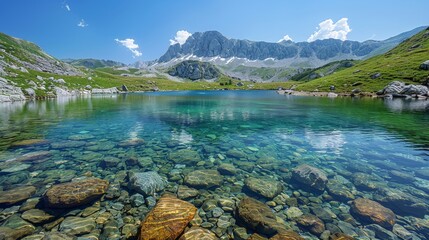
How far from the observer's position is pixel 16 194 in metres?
11.5

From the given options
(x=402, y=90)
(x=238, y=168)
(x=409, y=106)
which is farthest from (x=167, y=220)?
(x=402, y=90)

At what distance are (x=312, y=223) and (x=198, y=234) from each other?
18.4 feet

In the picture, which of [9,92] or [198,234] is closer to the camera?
[198,234]

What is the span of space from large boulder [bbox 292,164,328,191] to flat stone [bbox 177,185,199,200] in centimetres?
734

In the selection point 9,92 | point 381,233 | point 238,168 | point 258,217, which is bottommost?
point 381,233

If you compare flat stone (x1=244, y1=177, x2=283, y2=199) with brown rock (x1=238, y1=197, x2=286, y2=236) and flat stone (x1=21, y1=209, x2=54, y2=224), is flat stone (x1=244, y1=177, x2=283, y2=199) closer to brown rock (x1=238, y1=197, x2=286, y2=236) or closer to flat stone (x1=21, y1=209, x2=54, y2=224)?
brown rock (x1=238, y1=197, x2=286, y2=236)

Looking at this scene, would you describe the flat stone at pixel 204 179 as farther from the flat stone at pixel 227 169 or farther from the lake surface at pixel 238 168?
the flat stone at pixel 227 169

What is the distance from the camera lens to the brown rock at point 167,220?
8.51m

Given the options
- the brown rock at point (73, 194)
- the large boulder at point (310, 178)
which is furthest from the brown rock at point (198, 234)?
the large boulder at point (310, 178)

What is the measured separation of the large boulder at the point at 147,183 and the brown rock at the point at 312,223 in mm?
8403

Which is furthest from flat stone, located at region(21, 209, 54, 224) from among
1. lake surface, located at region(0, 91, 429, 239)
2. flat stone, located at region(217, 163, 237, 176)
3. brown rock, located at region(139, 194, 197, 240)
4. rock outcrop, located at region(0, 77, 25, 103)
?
rock outcrop, located at region(0, 77, 25, 103)

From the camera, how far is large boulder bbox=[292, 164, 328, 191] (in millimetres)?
13559

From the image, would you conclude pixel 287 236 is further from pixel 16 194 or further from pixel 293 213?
pixel 16 194

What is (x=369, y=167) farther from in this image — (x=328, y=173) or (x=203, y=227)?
(x=203, y=227)
